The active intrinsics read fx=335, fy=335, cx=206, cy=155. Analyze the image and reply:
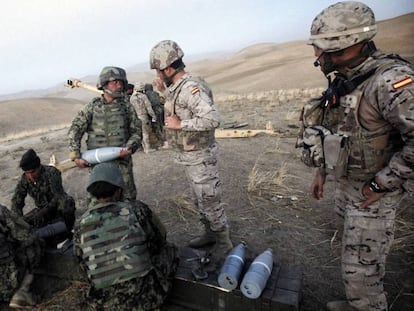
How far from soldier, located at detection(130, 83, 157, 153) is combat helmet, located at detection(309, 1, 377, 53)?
257 inches

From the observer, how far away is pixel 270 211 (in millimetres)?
4906

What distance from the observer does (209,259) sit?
2916mm

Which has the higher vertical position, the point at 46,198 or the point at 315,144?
the point at 315,144

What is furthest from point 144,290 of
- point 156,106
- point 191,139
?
point 156,106

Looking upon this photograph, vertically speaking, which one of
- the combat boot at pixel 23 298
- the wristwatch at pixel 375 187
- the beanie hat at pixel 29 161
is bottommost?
the combat boot at pixel 23 298

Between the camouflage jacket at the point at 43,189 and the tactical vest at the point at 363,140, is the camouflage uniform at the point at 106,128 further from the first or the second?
the tactical vest at the point at 363,140

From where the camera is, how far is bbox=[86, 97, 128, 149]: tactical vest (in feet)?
13.7

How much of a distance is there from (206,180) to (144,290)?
1.32 metres

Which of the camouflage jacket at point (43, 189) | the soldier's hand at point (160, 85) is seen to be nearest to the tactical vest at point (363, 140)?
the soldier's hand at point (160, 85)

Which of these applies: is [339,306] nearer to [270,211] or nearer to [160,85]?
[270,211]

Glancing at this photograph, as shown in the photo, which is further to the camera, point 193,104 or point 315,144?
point 193,104

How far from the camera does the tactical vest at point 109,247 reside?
2.40 metres

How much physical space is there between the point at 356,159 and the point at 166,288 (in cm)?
173

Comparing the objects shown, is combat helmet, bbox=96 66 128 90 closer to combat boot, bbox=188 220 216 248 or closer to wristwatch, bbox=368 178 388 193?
combat boot, bbox=188 220 216 248
